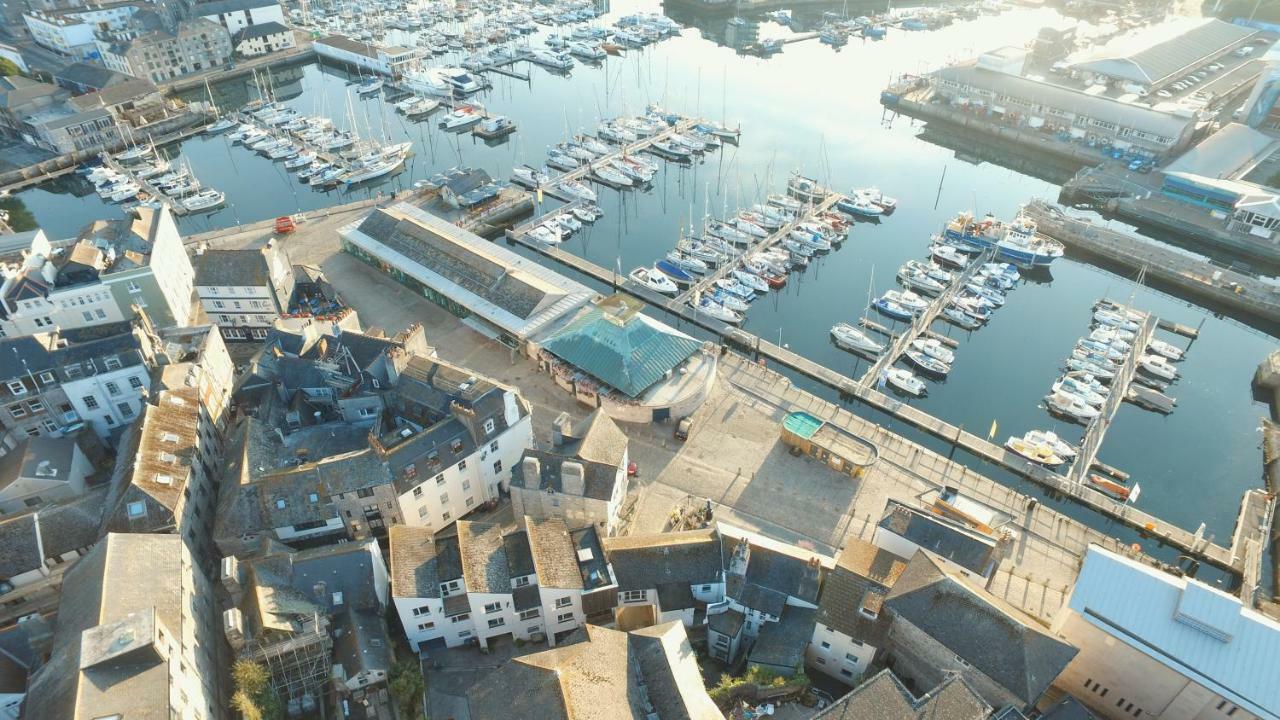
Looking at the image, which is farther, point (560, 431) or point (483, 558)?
point (560, 431)

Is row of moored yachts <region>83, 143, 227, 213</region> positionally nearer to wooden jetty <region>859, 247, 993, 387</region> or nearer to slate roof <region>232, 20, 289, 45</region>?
slate roof <region>232, 20, 289, 45</region>

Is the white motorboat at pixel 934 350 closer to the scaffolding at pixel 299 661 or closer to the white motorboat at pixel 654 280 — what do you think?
the white motorboat at pixel 654 280

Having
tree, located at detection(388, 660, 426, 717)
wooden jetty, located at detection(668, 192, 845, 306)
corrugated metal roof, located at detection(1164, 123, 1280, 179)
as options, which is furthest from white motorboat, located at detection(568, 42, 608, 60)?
tree, located at detection(388, 660, 426, 717)

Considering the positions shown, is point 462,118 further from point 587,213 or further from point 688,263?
point 688,263

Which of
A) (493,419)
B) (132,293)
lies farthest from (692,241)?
(132,293)

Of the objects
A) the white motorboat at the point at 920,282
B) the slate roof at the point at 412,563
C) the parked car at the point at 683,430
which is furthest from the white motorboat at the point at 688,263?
the slate roof at the point at 412,563

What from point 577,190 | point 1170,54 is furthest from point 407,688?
point 1170,54

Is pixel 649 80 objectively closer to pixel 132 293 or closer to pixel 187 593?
pixel 132 293
